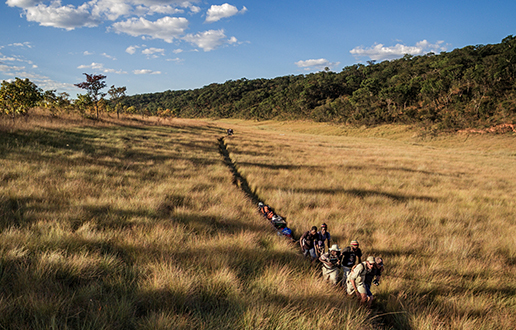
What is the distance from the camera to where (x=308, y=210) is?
272 inches

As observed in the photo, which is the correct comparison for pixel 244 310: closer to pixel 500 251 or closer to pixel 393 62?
pixel 500 251

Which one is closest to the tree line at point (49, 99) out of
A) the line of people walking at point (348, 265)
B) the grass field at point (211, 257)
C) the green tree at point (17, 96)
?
the green tree at point (17, 96)

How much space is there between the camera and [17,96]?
1534 centimetres

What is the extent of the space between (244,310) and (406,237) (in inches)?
173

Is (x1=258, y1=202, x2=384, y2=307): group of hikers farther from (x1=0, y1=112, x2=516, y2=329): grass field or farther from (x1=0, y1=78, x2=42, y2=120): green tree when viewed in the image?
(x1=0, y1=78, x2=42, y2=120): green tree

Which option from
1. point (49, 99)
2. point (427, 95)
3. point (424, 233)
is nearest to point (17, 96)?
point (49, 99)

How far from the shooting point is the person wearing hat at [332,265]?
3.46 metres

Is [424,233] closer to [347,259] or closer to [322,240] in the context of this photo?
[322,240]

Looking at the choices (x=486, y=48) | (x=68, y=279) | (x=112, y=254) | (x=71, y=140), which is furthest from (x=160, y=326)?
(x=486, y=48)

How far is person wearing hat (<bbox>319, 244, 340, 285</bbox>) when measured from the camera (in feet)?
11.4

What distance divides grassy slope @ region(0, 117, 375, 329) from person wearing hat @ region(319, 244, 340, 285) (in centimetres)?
20

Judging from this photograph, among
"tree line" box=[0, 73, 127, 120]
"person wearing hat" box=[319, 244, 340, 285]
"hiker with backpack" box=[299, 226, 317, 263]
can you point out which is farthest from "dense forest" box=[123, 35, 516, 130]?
"person wearing hat" box=[319, 244, 340, 285]

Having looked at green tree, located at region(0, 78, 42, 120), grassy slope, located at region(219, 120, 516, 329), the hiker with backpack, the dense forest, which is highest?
the dense forest

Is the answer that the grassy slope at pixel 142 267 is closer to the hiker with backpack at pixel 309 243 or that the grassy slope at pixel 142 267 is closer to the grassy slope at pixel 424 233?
the hiker with backpack at pixel 309 243
